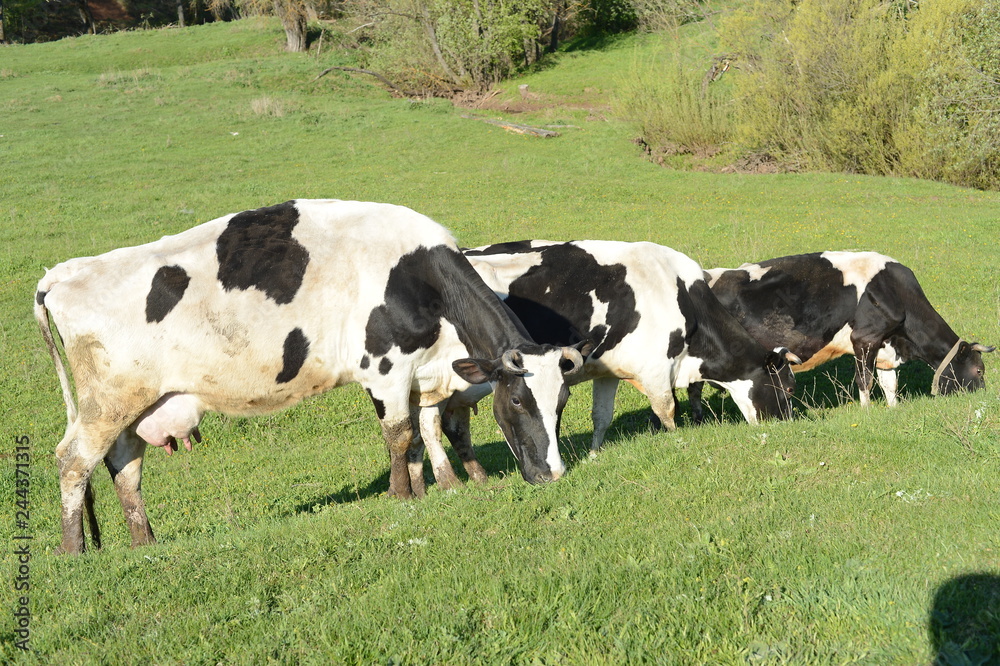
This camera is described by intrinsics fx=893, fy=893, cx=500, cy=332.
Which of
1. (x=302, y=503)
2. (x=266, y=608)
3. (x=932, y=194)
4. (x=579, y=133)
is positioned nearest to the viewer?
(x=266, y=608)

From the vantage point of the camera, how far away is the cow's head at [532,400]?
25.5 ft

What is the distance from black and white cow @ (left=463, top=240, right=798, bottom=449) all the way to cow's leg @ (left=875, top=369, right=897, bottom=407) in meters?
2.89

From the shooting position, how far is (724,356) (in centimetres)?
1083

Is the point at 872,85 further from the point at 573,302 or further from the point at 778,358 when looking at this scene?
the point at 573,302

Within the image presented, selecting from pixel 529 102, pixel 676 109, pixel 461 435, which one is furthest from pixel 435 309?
pixel 529 102

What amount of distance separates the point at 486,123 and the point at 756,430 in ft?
114

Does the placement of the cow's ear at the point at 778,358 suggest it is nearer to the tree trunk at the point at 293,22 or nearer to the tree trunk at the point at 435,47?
the tree trunk at the point at 435,47

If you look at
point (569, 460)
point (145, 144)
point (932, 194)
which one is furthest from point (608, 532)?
point (145, 144)

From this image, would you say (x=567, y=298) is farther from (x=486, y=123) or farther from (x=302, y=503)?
(x=486, y=123)

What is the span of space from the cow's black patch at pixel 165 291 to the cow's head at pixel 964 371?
9954mm

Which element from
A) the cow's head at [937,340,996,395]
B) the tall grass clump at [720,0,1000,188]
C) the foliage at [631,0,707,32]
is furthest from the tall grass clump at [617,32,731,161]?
the cow's head at [937,340,996,395]

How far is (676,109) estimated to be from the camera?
3772 cm

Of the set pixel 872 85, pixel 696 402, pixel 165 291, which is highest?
pixel 165 291

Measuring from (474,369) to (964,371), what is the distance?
798 centimetres
